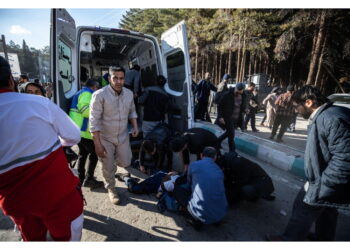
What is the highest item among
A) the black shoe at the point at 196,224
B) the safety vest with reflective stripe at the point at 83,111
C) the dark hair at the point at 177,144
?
the safety vest with reflective stripe at the point at 83,111

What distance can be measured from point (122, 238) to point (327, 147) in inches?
78.1

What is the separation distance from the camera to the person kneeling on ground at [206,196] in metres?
2.03

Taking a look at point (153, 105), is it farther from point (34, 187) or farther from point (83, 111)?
point (34, 187)

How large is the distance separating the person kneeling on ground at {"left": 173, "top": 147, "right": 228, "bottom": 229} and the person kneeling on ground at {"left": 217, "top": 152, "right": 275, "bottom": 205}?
1.48 ft

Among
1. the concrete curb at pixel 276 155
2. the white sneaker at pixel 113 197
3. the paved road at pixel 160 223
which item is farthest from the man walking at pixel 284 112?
the white sneaker at pixel 113 197

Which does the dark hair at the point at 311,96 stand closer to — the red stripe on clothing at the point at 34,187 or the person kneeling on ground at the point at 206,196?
the person kneeling on ground at the point at 206,196

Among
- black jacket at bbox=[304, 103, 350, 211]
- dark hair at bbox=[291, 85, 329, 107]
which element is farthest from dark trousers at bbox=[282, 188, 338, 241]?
dark hair at bbox=[291, 85, 329, 107]

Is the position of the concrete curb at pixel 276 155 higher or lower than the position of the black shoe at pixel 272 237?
higher

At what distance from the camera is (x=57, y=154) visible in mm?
1231

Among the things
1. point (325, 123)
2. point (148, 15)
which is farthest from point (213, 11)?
point (325, 123)

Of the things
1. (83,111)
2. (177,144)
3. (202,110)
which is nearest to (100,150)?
(83,111)

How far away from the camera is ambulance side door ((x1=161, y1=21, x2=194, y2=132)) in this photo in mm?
3293

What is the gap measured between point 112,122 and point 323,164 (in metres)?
2.11

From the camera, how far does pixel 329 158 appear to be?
1524 millimetres
